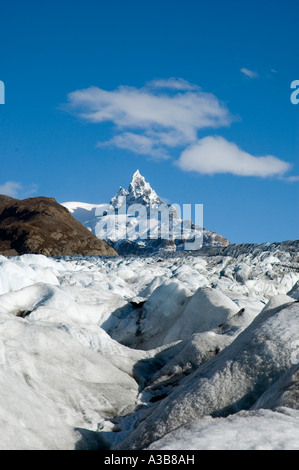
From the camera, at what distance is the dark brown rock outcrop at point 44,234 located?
8750 cm

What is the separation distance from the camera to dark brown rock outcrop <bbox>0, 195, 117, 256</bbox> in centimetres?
8750

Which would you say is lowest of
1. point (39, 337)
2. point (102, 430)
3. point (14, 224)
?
point (102, 430)

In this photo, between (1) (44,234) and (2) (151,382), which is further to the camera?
(1) (44,234)

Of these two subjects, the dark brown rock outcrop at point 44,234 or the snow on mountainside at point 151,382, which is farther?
the dark brown rock outcrop at point 44,234

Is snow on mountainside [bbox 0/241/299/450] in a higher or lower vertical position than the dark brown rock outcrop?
lower

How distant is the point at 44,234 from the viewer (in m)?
91.8

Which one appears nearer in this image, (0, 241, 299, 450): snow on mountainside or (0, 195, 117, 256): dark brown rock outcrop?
(0, 241, 299, 450): snow on mountainside

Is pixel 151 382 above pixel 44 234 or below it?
below

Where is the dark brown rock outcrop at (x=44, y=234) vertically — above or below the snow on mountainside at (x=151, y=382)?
above

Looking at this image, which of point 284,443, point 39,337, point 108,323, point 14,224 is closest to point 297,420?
point 284,443
